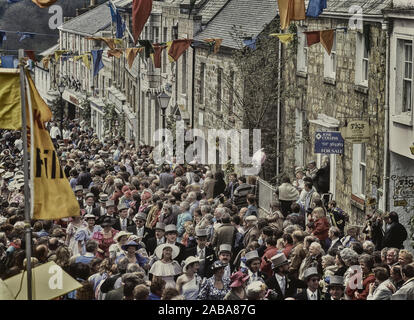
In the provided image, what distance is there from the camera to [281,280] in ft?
41.4

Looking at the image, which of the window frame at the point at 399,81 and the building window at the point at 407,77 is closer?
the building window at the point at 407,77

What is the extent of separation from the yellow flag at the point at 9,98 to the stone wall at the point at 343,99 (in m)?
12.9

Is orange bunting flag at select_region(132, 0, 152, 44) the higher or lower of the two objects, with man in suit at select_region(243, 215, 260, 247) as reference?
higher

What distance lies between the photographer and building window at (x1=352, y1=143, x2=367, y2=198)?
24050mm

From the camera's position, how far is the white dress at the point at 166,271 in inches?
507

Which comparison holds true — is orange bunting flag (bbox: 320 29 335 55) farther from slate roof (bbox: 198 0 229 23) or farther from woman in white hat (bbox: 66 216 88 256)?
slate roof (bbox: 198 0 229 23)

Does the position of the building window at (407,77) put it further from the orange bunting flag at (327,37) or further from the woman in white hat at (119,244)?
the woman in white hat at (119,244)

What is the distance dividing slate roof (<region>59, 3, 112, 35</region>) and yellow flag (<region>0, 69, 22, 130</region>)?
61.1 metres

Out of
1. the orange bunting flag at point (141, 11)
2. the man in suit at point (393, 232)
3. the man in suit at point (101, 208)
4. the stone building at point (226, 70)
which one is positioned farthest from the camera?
the stone building at point (226, 70)

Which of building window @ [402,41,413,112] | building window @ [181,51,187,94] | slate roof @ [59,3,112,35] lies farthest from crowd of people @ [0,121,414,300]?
slate roof @ [59,3,112,35]

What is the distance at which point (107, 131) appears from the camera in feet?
212

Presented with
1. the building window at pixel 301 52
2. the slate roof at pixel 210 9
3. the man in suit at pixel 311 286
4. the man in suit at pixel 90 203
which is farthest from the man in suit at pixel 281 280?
the slate roof at pixel 210 9

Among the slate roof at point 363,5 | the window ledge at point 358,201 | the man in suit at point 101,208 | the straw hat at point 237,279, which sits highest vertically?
the slate roof at point 363,5
